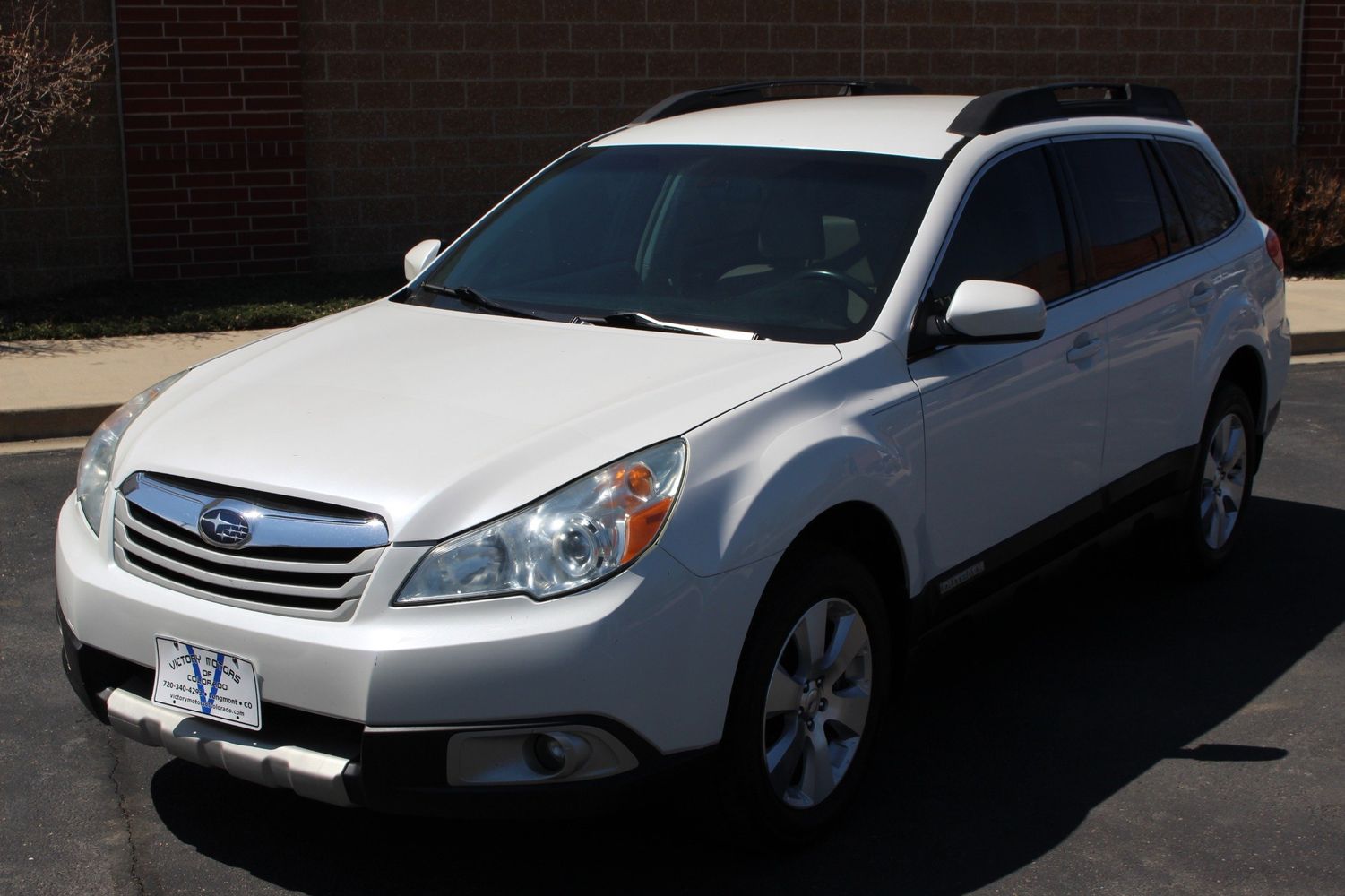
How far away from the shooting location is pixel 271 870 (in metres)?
3.84

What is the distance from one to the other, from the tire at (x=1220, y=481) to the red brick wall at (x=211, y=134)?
818 cm

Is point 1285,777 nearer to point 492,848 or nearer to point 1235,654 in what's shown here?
point 1235,654

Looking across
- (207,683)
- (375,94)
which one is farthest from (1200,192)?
(375,94)

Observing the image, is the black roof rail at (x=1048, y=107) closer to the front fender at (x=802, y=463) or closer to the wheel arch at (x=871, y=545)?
the front fender at (x=802, y=463)

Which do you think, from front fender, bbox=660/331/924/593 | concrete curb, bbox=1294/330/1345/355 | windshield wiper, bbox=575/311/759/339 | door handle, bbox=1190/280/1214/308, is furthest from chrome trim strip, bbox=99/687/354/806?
concrete curb, bbox=1294/330/1345/355

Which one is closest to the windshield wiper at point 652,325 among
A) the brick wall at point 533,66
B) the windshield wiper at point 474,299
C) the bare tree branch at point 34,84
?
the windshield wiper at point 474,299

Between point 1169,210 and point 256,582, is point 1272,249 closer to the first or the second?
point 1169,210

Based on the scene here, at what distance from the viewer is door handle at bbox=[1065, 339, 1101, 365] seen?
485cm

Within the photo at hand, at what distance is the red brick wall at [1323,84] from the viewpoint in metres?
16.9

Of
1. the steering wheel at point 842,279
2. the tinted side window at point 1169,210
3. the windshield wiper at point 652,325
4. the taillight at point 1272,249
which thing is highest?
the tinted side window at point 1169,210

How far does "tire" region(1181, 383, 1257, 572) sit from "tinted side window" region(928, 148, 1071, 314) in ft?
4.08

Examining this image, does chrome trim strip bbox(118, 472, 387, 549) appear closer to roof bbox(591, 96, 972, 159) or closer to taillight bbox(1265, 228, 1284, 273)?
roof bbox(591, 96, 972, 159)

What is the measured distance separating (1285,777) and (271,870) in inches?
108

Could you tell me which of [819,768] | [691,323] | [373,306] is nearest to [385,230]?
[373,306]
